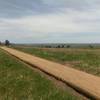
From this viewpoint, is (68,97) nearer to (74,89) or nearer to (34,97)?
(34,97)

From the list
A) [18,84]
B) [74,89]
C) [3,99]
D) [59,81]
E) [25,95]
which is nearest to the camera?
[3,99]

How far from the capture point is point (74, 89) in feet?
54.2

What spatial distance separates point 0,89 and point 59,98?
13.0ft

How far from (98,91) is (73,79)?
16.7ft

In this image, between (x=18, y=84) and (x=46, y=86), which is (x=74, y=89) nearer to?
(x=46, y=86)

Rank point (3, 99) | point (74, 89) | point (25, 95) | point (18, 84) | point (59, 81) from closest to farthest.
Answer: point (3, 99)
point (25, 95)
point (74, 89)
point (18, 84)
point (59, 81)

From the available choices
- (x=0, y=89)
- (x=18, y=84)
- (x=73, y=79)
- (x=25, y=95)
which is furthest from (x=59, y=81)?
(x=25, y=95)

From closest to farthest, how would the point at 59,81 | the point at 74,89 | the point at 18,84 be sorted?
the point at 74,89, the point at 18,84, the point at 59,81

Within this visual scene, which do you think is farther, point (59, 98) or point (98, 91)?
point (98, 91)

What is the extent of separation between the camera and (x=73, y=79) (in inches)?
781

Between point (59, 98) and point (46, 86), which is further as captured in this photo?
point (46, 86)

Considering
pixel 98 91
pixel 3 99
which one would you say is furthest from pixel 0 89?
pixel 98 91

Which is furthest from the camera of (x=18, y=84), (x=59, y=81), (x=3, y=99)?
(x=59, y=81)

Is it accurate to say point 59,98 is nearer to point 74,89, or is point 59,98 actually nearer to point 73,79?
point 74,89
